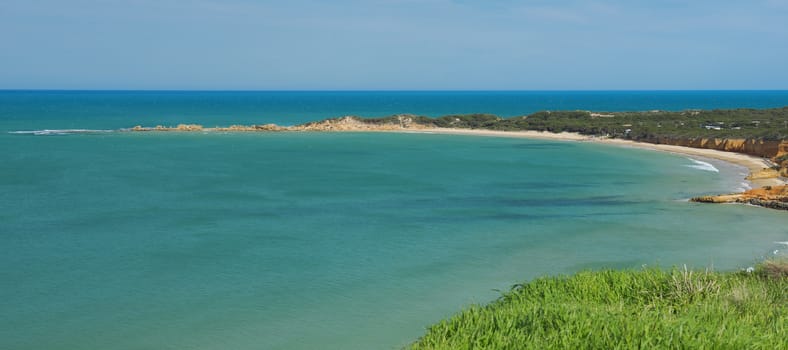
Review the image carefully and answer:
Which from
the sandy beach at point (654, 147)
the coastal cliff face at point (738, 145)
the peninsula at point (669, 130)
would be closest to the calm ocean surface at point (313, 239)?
the sandy beach at point (654, 147)

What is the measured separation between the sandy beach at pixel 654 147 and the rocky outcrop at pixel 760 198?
5.45 metres

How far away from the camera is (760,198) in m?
34.0

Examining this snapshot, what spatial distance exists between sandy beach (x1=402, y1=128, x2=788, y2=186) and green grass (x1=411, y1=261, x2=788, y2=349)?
28459 millimetres

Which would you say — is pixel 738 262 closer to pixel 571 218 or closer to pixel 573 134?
pixel 571 218

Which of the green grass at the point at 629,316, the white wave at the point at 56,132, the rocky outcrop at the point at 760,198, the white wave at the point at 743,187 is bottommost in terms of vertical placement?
the white wave at the point at 56,132

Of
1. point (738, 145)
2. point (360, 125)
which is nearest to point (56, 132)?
point (360, 125)

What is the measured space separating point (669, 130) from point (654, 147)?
20.9ft

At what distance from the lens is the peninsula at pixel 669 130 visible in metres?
44.3

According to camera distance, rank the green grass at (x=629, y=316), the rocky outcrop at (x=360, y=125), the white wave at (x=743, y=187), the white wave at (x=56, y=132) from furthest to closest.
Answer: the rocky outcrop at (x=360, y=125)
the white wave at (x=56, y=132)
the white wave at (x=743, y=187)
the green grass at (x=629, y=316)

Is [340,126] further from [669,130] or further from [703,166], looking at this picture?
[703,166]

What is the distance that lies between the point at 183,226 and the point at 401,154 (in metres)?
33.2

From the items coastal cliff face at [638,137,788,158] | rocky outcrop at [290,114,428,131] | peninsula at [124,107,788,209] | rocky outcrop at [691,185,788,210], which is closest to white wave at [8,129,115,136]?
peninsula at [124,107,788,209]

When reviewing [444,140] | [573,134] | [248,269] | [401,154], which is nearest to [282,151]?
[401,154]

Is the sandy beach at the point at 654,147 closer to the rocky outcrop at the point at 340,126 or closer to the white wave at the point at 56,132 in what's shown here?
the rocky outcrop at the point at 340,126
